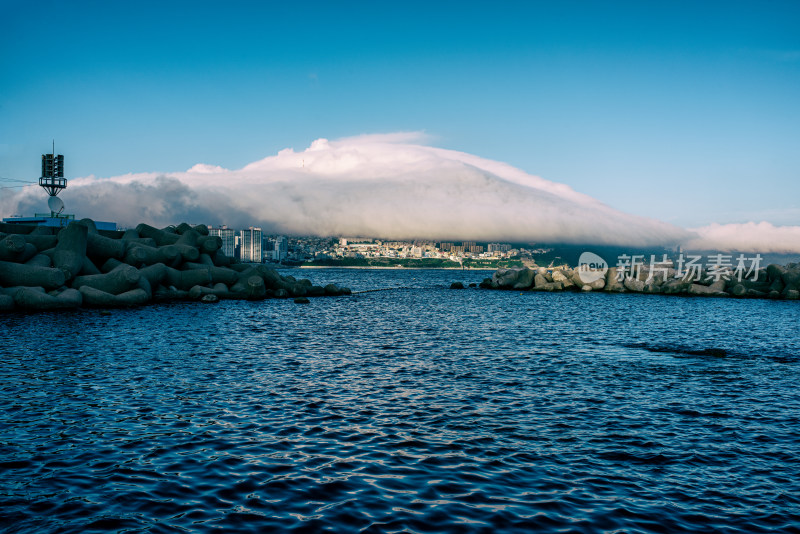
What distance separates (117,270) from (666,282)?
275 ft

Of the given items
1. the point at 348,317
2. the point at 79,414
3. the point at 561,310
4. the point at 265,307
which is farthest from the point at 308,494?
the point at 561,310

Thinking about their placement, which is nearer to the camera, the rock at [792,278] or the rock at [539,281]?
the rock at [792,278]

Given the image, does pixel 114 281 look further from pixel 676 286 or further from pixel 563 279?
pixel 676 286

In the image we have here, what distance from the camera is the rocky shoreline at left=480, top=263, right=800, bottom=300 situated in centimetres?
8731

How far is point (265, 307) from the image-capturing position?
179 feet

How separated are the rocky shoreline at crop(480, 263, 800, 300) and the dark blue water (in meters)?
68.7

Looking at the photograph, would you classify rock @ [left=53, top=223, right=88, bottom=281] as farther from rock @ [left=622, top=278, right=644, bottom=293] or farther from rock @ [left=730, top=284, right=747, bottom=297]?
rock @ [left=730, top=284, right=747, bottom=297]

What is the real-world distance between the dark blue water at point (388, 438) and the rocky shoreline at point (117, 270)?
13.9 metres

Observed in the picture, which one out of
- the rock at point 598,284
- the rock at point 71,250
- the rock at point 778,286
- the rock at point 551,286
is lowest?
the rock at point 551,286

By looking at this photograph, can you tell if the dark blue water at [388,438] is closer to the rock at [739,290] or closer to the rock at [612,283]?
the rock at [739,290]

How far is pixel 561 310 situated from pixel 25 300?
48.8 m

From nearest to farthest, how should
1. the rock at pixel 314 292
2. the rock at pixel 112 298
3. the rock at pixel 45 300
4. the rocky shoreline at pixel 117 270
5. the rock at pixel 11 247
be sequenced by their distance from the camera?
1. the rock at pixel 45 300
2. the rocky shoreline at pixel 117 270
3. the rock at pixel 11 247
4. the rock at pixel 112 298
5. the rock at pixel 314 292

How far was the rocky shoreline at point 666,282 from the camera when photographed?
87312 millimetres

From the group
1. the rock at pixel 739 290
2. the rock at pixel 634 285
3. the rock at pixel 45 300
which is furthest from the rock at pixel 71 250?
the rock at pixel 739 290
